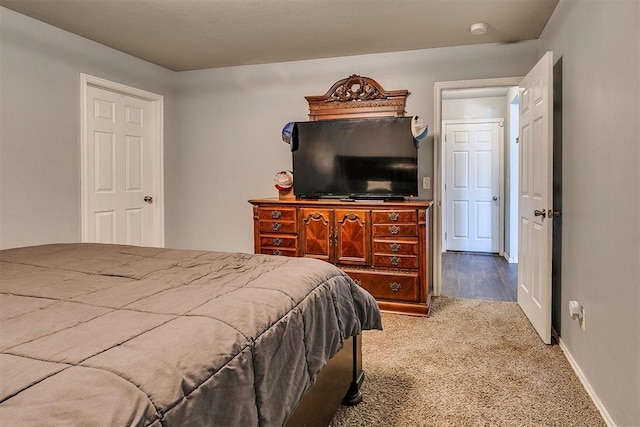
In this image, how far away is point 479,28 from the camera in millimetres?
3340

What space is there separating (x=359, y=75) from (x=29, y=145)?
287 cm

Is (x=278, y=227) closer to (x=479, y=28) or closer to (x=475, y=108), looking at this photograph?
(x=479, y=28)

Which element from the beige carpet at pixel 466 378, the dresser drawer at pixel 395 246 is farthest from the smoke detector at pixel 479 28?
the beige carpet at pixel 466 378

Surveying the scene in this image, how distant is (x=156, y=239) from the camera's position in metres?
4.67

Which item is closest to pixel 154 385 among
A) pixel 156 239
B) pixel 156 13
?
pixel 156 13

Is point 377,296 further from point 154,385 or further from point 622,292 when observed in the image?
point 154,385

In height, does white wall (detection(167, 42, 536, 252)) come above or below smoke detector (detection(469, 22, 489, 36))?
below

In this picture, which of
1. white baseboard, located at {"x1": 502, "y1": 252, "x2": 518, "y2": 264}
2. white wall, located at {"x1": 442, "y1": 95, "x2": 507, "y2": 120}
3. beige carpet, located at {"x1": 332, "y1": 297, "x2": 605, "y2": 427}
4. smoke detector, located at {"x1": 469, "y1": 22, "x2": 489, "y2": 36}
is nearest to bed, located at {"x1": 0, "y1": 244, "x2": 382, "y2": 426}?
beige carpet, located at {"x1": 332, "y1": 297, "x2": 605, "y2": 427}

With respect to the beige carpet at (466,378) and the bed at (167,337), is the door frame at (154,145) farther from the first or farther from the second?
the beige carpet at (466,378)

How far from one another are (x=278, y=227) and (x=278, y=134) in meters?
1.13

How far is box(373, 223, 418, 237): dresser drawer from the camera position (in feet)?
11.3

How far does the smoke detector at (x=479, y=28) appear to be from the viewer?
3.30 m

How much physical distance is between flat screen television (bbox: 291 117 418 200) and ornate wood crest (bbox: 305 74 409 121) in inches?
8.5

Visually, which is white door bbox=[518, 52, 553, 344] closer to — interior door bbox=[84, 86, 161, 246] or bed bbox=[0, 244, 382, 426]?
bed bbox=[0, 244, 382, 426]
